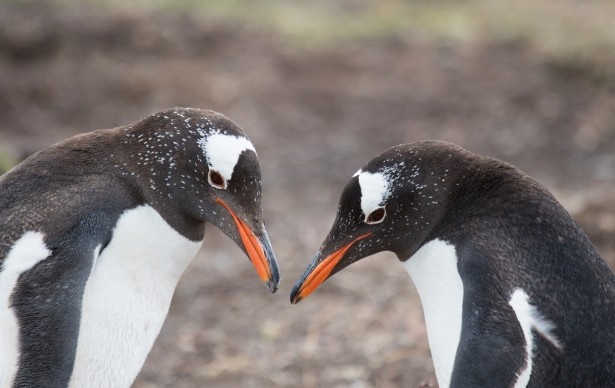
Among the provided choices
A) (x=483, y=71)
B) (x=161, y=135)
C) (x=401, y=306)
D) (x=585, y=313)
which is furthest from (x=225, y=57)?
(x=585, y=313)

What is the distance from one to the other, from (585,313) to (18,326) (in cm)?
224

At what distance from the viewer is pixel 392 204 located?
4.44 metres

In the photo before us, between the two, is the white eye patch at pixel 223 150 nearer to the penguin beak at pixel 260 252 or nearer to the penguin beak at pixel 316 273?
the penguin beak at pixel 260 252

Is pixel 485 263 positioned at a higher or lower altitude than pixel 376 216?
higher

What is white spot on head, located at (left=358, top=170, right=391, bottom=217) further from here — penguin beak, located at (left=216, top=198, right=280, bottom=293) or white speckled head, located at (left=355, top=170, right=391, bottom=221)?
penguin beak, located at (left=216, top=198, right=280, bottom=293)

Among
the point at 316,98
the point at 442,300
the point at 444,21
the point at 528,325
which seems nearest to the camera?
the point at 528,325

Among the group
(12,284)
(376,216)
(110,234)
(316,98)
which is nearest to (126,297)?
(110,234)

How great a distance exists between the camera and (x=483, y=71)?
11.1 meters

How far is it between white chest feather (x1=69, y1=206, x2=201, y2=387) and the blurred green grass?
7.18 meters

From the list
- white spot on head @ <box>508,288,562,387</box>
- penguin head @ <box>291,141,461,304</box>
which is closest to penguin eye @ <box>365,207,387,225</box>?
penguin head @ <box>291,141,461,304</box>

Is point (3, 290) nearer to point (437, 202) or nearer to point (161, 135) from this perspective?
Result: point (161, 135)

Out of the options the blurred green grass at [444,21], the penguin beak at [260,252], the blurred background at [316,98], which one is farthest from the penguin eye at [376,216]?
the blurred green grass at [444,21]

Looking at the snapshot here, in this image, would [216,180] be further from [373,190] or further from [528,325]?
[528,325]

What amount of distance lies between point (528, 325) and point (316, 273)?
100cm
